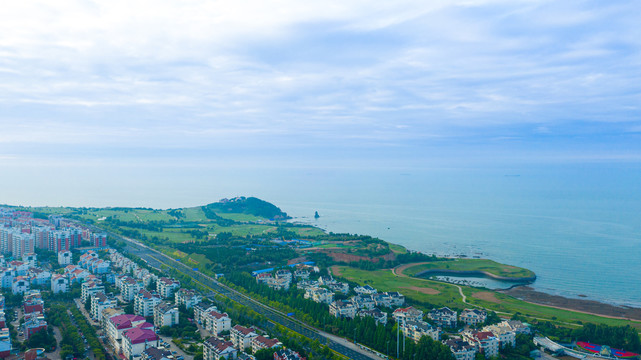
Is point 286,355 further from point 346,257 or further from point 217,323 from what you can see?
point 346,257

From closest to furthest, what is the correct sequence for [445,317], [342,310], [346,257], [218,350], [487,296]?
[218,350] < [445,317] < [342,310] < [487,296] < [346,257]

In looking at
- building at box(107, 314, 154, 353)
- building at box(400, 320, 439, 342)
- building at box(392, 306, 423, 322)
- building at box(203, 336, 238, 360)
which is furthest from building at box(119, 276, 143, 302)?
building at box(400, 320, 439, 342)

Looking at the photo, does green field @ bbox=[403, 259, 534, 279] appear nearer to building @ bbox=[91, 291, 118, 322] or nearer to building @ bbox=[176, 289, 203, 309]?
building @ bbox=[176, 289, 203, 309]

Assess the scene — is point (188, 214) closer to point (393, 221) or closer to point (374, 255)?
point (393, 221)


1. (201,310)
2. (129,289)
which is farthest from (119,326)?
(129,289)

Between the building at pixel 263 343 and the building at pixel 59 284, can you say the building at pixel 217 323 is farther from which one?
the building at pixel 59 284
